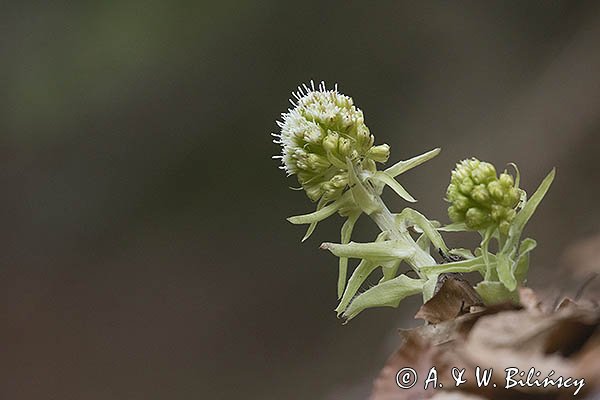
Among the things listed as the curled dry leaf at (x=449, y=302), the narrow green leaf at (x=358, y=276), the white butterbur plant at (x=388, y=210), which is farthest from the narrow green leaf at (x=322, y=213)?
the curled dry leaf at (x=449, y=302)

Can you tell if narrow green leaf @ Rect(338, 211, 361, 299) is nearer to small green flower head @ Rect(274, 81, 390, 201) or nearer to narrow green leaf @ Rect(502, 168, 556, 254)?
small green flower head @ Rect(274, 81, 390, 201)

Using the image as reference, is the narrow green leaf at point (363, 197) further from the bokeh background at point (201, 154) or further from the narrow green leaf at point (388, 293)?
the bokeh background at point (201, 154)

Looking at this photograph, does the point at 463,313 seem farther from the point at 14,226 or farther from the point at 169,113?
the point at 14,226

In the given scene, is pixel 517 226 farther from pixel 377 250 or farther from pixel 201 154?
pixel 201 154

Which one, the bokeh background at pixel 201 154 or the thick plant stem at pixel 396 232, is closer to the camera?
the thick plant stem at pixel 396 232

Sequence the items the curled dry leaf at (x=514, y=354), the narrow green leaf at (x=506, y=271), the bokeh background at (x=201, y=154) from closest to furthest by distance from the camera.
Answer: the curled dry leaf at (x=514, y=354) → the narrow green leaf at (x=506, y=271) → the bokeh background at (x=201, y=154)
